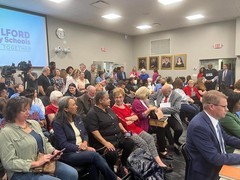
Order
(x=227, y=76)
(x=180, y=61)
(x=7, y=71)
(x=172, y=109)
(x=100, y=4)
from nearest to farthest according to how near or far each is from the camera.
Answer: (x=172, y=109) < (x=7, y=71) < (x=100, y=4) < (x=227, y=76) < (x=180, y=61)

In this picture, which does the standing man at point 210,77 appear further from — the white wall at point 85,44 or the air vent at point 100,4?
the air vent at point 100,4

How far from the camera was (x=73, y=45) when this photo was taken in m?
8.15

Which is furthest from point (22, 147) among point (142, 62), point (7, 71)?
point (142, 62)

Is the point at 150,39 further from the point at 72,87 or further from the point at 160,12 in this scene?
the point at 72,87

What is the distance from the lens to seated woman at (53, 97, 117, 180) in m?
2.14

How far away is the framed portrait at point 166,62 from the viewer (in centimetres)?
1003

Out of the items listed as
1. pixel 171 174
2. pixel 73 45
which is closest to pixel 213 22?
pixel 73 45

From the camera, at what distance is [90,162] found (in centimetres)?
215

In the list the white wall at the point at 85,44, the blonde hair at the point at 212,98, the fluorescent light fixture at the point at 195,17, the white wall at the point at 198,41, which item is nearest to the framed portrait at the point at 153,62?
the white wall at the point at 198,41

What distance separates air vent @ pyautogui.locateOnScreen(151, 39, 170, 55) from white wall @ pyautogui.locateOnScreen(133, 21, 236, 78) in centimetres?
17

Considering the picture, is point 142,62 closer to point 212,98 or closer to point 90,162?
point 90,162

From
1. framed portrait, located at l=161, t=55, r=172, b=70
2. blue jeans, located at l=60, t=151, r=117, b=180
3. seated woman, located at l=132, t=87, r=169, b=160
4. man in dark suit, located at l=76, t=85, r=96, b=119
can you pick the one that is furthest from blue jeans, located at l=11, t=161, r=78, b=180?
framed portrait, located at l=161, t=55, r=172, b=70

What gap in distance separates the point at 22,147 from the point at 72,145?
59cm

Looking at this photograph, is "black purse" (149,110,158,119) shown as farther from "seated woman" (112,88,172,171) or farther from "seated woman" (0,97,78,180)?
"seated woman" (0,97,78,180)
